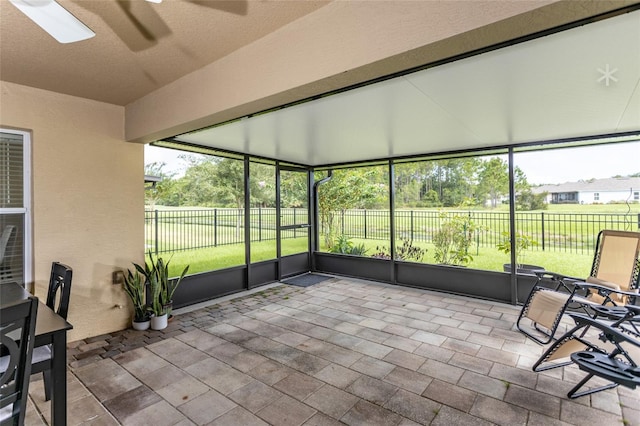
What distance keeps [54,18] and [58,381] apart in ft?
5.99

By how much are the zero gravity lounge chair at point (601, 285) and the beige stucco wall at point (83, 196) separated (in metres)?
4.57

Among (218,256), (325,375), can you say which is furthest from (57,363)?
(218,256)

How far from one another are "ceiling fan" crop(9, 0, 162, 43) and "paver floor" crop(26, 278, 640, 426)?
2.31m

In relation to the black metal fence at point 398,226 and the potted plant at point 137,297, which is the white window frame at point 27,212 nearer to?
the potted plant at point 137,297

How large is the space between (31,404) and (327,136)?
3.69 m

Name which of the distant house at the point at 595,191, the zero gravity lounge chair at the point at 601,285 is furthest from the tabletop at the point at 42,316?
the distant house at the point at 595,191

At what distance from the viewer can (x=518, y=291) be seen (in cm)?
449

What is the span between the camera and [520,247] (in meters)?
4.96

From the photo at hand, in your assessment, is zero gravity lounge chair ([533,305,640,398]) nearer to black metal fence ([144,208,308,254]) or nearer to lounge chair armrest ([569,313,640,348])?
lounge chair armrest ([569,313,640,348])

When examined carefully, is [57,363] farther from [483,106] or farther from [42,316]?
[483,106]

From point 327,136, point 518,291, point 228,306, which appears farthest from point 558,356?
point 228,306

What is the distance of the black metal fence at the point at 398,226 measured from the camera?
4.31m

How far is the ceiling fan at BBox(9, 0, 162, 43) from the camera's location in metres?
1.22

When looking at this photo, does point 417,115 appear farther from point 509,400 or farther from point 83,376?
point 83,376
